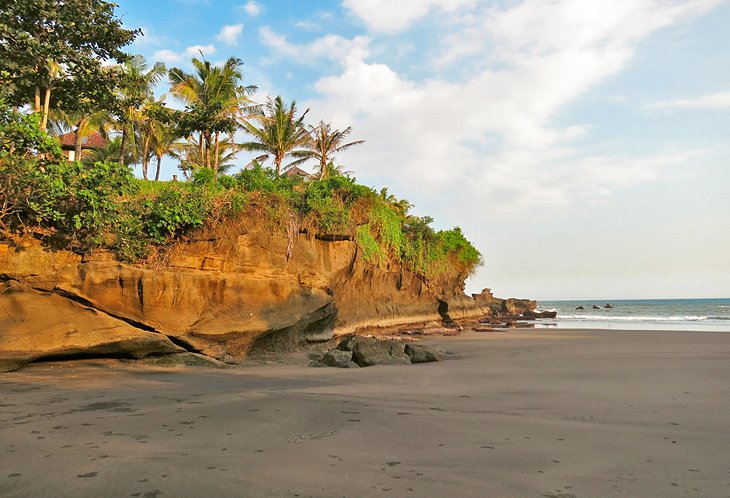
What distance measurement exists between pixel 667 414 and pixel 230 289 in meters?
8.64

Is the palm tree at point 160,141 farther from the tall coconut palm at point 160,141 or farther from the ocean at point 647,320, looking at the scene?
the ocean at point 647,320

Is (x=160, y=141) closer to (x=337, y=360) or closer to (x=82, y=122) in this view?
(x=82, y=122)

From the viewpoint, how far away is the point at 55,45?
1134cm

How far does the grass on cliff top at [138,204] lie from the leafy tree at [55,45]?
3166mm

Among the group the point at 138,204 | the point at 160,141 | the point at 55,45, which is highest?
the point at 160,141

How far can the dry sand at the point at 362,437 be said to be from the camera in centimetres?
278

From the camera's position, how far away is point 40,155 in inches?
355

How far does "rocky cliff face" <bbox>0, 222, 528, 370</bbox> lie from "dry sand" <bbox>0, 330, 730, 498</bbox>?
1.34m

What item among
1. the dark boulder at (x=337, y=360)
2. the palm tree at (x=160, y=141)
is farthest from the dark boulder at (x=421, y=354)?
the palm tree at (x=160, y=141)

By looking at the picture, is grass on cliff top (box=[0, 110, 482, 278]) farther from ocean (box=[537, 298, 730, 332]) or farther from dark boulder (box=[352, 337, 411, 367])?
ocean (box=[537, 298, 730, 332])

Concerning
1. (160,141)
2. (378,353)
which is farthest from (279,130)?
(378,353)

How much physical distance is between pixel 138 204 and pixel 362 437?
29.4 ft

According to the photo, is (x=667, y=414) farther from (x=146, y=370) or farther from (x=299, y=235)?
(x=299, y=235)

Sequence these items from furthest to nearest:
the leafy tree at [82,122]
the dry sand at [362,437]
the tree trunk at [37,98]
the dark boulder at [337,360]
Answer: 1. the leafy tree at [82,122]
2. the tree trunk at [37,98]
3. the dark boulder at [337,360]
4. the dry sand at [362,437]
